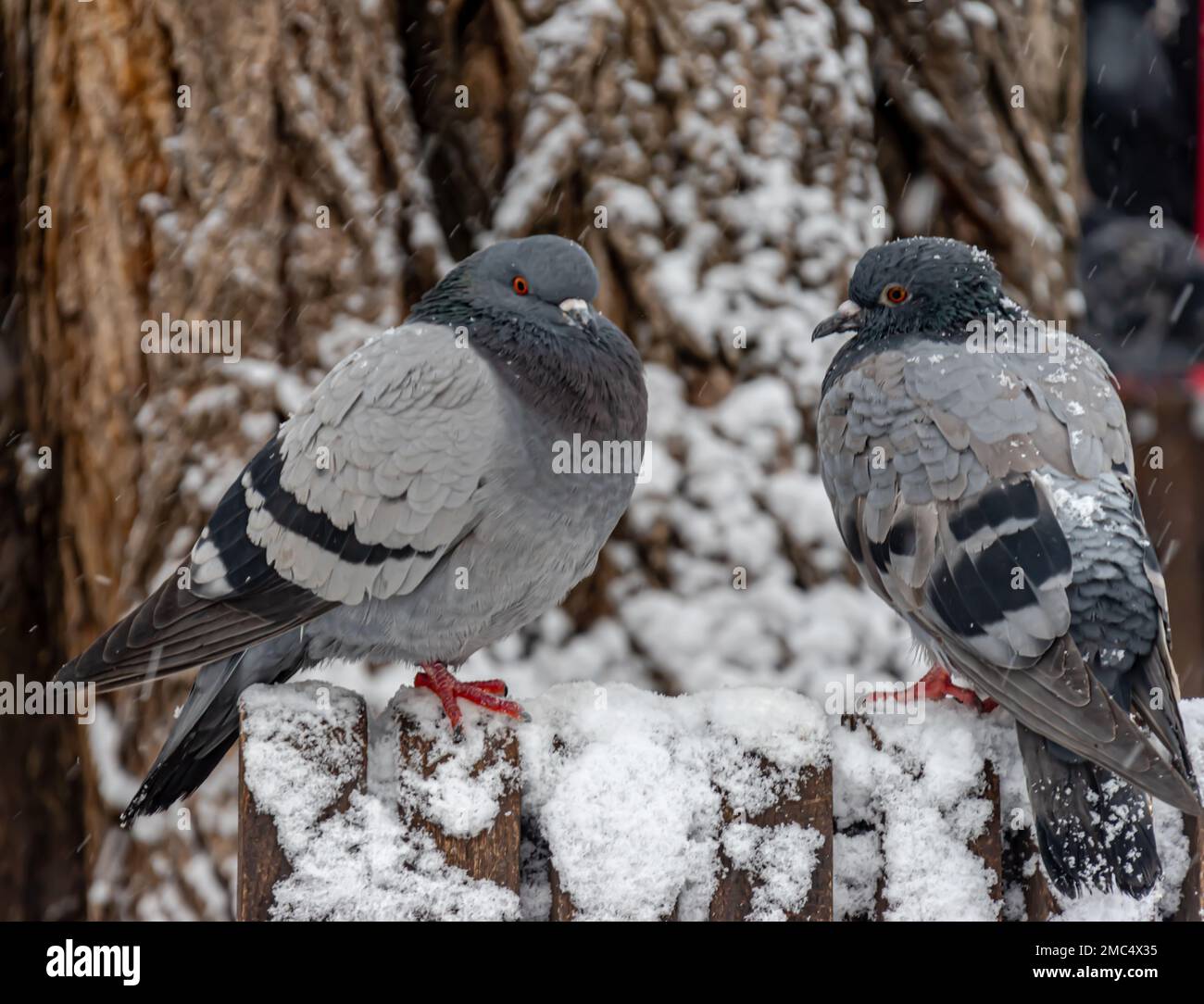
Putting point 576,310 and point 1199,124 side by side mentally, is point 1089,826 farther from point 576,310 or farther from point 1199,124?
point 1199,124

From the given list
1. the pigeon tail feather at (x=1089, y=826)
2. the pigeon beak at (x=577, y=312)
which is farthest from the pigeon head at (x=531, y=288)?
the pigeon tail feather at (x=1089, y=826)

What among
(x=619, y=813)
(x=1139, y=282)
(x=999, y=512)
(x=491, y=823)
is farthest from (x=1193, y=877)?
(x=1139, y=282)

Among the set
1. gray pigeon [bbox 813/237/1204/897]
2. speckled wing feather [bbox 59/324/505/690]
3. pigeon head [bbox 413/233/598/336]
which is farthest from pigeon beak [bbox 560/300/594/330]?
gray pigeon [bbox 813/237/1204/897]

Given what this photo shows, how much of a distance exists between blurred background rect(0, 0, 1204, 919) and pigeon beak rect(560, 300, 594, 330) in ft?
2.40

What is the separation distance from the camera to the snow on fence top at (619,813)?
78.5 inches

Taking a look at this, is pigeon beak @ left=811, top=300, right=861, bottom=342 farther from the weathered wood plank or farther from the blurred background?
the weathered wood plank

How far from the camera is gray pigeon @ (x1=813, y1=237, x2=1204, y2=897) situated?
208 centimetres

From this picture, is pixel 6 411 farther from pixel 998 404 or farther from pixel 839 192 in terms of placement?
pixel 998 404

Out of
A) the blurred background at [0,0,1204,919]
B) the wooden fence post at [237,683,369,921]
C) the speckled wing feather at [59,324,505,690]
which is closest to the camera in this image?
the wooden fence post at [237,683,369,921]

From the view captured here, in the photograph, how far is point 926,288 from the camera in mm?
2793

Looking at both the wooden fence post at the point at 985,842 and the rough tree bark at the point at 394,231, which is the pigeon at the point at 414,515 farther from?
the rough tree bark at the point at 394,231

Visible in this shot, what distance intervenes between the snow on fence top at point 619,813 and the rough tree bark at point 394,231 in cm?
108

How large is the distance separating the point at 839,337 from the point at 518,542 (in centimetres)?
150

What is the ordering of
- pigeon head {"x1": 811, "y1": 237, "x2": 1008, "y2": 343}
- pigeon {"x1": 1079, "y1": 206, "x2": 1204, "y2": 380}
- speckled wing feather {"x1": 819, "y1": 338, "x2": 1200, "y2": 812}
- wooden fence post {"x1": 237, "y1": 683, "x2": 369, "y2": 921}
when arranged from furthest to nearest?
pigeon {"x1": 1079, "y1": 206, "x2": 1204, "y2": 380}
pigeon head {"x1": 811, "y1": 237, "x2": 1008, "y2": 343}
speckled wing feather {"x1": 819, "y1": 338, "x2": 1200, "y2": 812}
wooden fence post {"x1": 237, "y1": 683, "x2": 369, "y2": 921}
